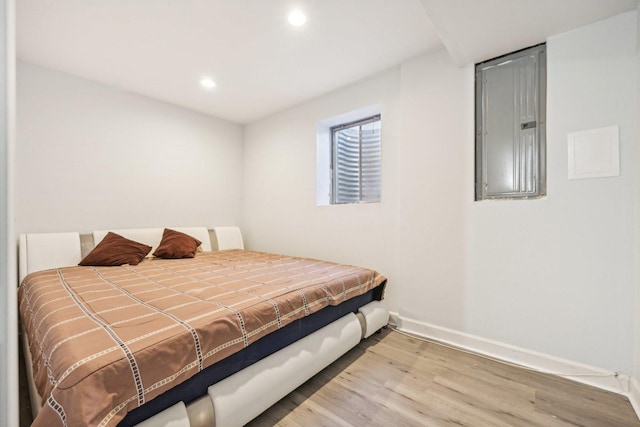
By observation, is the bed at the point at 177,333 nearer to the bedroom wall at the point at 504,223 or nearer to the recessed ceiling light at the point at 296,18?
the bedroom wall at the point at 504,223

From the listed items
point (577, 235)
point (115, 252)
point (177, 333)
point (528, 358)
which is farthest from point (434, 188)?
point (115, 252)

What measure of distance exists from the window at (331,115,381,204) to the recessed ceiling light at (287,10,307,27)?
136 cm

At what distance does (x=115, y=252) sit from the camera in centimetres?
264

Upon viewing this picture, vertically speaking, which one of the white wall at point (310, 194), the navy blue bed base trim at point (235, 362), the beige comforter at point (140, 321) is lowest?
the navy blue bed base trim at point (235, 362)

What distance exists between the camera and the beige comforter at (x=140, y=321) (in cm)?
87

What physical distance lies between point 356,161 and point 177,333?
8.91ft

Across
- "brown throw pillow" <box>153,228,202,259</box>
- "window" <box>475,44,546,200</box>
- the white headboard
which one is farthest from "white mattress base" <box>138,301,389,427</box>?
the white headboard

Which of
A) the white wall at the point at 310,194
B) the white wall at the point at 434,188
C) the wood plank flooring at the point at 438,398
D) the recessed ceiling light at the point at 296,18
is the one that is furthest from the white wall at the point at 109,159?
the white wall at the point at 434,188

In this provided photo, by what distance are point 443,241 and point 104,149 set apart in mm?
3681

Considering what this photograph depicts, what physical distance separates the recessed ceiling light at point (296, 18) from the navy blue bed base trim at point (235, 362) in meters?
2.15

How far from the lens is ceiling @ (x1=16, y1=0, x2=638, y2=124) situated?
175cm

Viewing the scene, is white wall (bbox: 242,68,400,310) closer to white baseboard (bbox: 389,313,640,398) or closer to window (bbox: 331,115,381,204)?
window (bbox: 331,115,381,204)

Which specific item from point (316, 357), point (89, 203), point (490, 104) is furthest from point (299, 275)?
point (89, 203)

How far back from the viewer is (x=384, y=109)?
2.73 m
